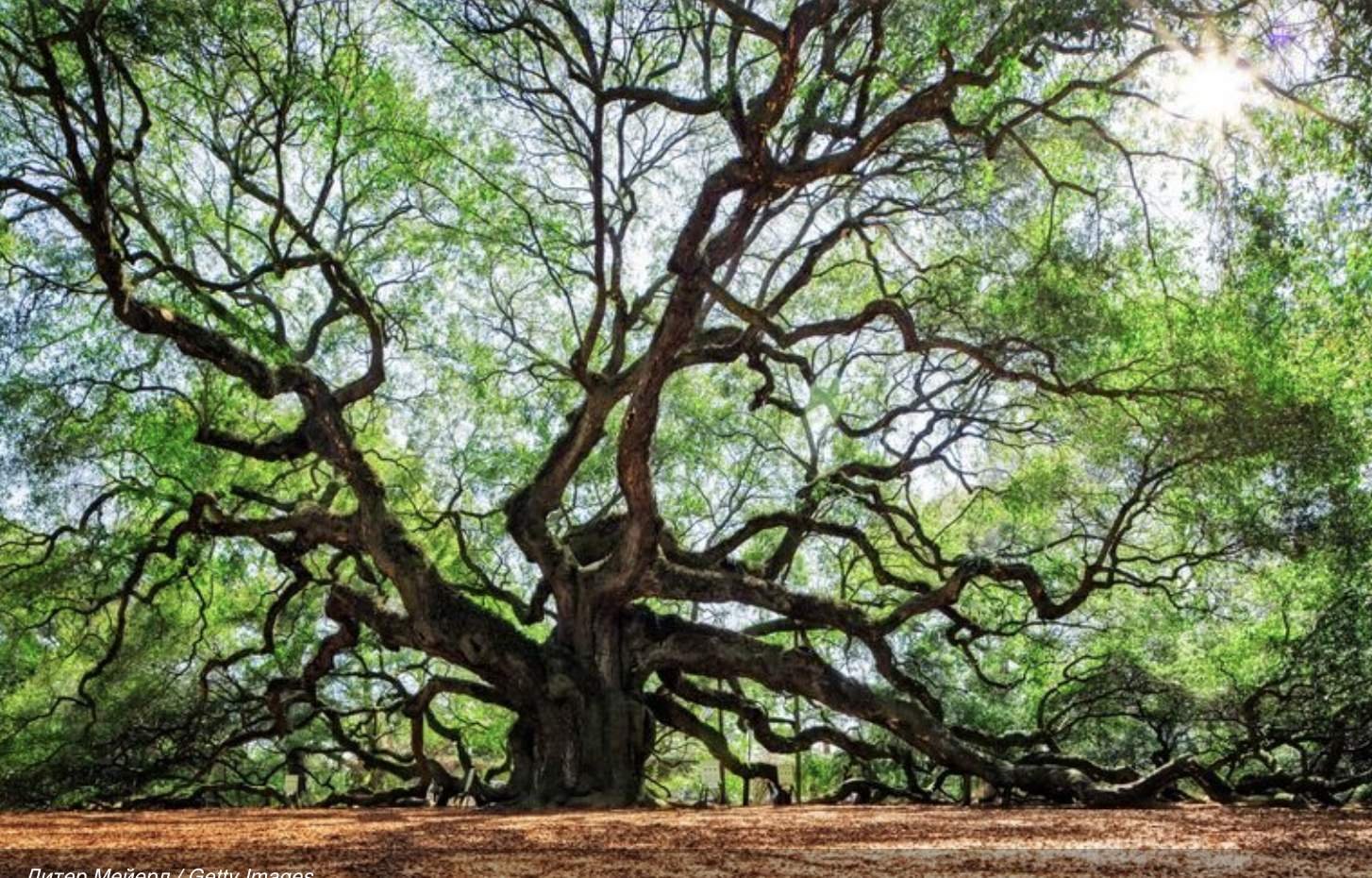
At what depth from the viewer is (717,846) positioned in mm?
4887

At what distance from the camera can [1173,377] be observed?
9.71m

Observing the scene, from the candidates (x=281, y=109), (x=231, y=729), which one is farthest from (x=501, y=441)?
(x=281, y=109)

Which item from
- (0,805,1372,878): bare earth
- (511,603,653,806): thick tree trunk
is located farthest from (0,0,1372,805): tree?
(0,805,1372,878): bare earth

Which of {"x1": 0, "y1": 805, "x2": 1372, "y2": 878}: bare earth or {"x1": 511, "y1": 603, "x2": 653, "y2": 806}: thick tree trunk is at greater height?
{"x1": 511, "y1": 603, "x2": 653, "y2": 806}: thick tree trunk

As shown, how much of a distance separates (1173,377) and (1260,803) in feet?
13.8

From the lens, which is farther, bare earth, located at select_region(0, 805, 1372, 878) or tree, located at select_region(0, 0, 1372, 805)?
tree, located at select_region(0, 0, 1372, 805)

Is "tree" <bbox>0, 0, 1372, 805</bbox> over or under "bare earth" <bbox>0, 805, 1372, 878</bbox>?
Result: over

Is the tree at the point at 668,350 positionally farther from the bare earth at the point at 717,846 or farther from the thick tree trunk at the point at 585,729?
the bare earth at the point at 717,846

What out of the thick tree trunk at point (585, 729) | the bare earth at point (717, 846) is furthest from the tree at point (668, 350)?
the bare earth at point (717, 846)

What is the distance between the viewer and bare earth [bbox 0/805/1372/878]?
3.85 m

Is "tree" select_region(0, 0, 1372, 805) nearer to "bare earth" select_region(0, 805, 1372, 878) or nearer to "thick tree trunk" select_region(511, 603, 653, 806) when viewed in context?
"thick tree trunk" select_region(511, 603, 653, 806)

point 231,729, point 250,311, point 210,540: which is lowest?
point 231,729

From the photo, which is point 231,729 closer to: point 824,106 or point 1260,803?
point 824,106

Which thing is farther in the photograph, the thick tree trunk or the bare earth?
the thick tree trunk
